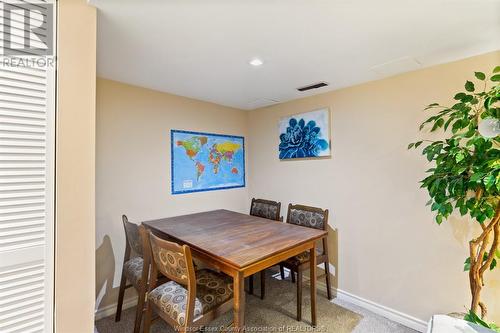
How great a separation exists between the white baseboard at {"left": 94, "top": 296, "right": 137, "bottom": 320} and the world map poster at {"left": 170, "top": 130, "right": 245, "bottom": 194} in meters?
1.17

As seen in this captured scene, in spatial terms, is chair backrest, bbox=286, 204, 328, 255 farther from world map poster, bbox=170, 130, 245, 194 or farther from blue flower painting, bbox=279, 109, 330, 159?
world map poster, bbox=170, 130, 245, 194

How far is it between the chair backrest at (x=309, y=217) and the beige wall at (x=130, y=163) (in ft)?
3.82

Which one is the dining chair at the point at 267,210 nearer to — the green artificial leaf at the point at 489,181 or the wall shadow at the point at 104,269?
the wall shadow at the point at 104,269

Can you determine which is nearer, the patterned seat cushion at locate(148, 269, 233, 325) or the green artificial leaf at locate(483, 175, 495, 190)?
the green artificial leaf at locate(483, 175, 495, 190)

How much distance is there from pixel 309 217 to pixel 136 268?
1.76 meters

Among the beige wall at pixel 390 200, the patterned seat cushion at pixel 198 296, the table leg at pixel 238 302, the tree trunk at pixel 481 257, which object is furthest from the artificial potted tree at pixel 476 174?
the patterned seat cushion at pixel 198 296

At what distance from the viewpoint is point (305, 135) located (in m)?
2.85

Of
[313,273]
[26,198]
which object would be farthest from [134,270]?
[313,273]

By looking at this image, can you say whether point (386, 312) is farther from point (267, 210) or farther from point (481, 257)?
point (267, 210)

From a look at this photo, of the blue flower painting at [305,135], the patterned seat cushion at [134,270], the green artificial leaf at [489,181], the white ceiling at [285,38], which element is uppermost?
the white ceiling at [285,38]

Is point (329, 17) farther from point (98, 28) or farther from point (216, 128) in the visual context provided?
point (216, 128)

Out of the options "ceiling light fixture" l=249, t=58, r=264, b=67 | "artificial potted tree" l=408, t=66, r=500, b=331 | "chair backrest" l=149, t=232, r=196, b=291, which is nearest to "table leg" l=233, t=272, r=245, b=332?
"chair backrest" l=149, t=232, r=196, b=291

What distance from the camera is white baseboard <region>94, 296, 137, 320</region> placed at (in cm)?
216

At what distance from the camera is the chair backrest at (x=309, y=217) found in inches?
94.9
